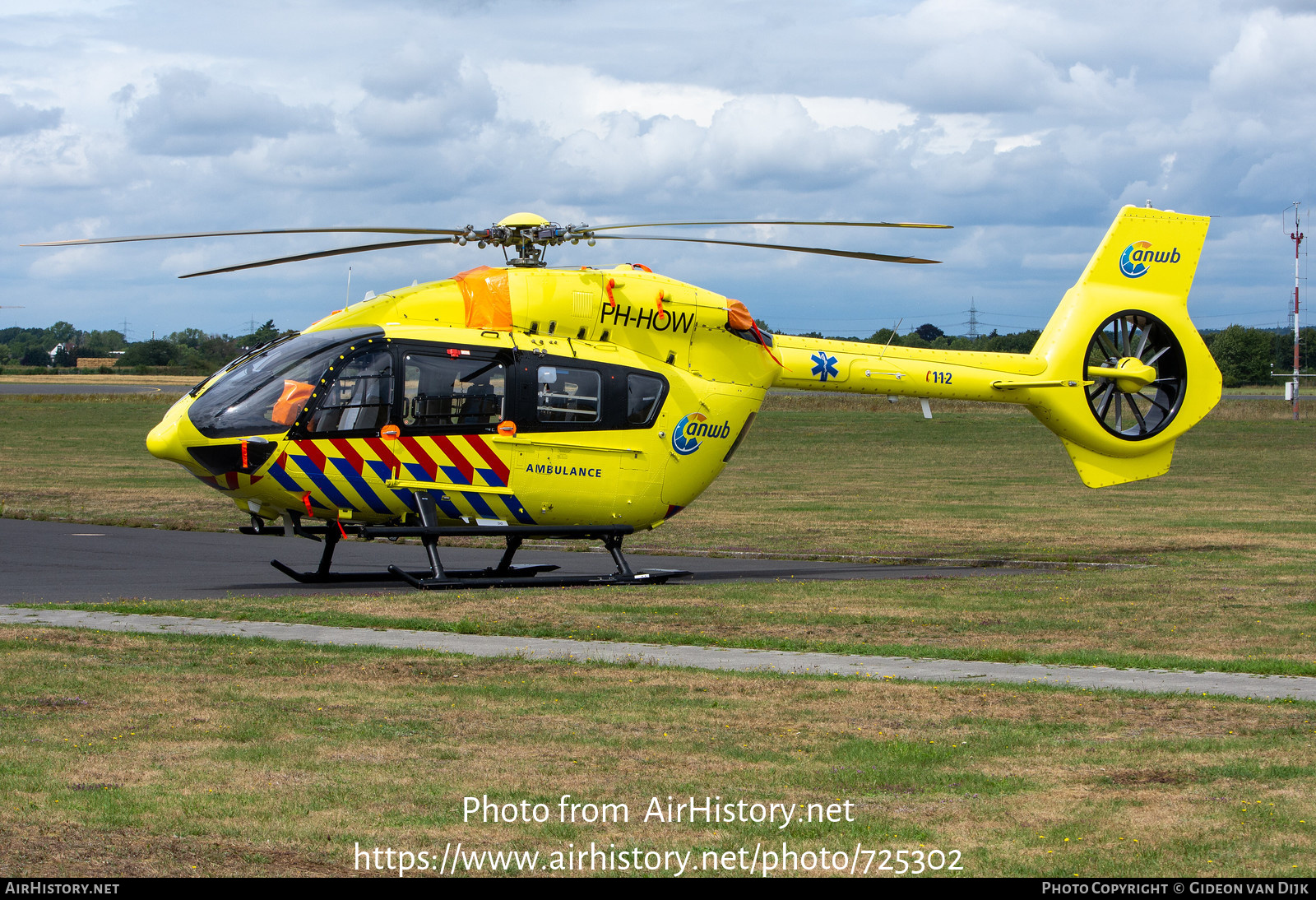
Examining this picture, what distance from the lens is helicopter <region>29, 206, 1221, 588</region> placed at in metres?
16.3

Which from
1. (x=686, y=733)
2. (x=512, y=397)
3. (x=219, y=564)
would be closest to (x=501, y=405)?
(x=512, y=397)

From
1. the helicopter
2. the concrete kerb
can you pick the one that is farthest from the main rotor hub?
the concrete kerb

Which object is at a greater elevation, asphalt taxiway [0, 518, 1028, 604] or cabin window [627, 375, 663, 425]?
cabin window [627, 375, 663, 425]

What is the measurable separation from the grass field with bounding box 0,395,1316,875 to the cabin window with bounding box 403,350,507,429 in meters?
2.42

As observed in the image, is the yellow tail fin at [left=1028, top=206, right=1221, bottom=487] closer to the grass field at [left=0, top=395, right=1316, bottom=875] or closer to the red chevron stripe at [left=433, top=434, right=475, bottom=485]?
the grass field at [left=0, top=395, right=1316, bottom=875]

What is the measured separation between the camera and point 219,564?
64.8 ft

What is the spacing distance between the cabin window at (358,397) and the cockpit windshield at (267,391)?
0.21 metres

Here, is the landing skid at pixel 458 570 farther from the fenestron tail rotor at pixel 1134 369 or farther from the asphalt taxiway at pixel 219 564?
the fenestron tail rotor at pixel 1134 369

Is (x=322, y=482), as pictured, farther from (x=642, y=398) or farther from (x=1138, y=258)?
(x=1138, y=258)

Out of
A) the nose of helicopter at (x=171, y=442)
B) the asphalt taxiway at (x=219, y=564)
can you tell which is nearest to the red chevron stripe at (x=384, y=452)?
the asphalt taxiway at (x=219, y=564)

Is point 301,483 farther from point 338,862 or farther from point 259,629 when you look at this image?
point 338,862

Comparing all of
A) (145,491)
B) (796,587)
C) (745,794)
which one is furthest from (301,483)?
(145,491)

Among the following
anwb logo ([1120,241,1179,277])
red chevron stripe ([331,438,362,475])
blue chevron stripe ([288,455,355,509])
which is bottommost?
blue chevron stripe ([288,455,355,509])

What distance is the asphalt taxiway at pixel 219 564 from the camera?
55.7 feet
